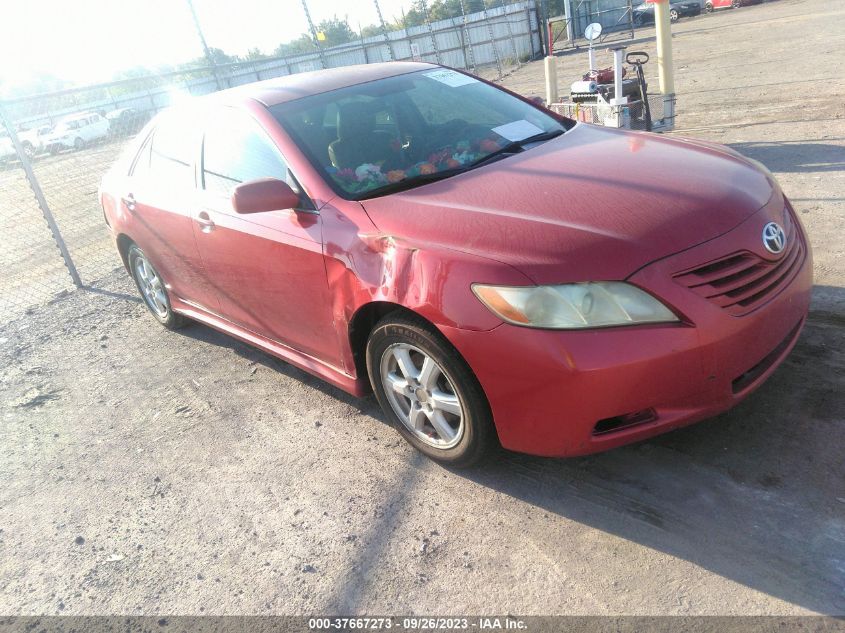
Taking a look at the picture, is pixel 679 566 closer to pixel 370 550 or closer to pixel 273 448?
pixel 370 550

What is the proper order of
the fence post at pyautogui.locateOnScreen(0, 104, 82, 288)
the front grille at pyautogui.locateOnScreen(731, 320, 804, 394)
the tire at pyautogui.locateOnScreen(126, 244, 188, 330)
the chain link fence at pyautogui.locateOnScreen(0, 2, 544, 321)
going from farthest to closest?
the chain link fence at pyautogui.locateOnScreen(0, 2, 544, 321), the fence post at pyautogui.locateOnScreen(0, 104, 82, 288), the tire at pyautogui.locateOnScreen(126, 244, 188, 330), the front grille at pyautogui.locateOnScreen(731, 320, 804, 394)

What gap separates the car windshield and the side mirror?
23 centimetres

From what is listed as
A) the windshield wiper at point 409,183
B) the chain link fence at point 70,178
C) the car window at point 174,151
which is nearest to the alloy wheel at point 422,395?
the windshield wiper at point 409,183

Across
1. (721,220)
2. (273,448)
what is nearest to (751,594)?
(721,220)

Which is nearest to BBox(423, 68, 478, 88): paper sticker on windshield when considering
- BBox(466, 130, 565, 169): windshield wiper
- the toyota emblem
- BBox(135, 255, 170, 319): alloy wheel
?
BBox(466, 130, 565, 169): windshield wiper

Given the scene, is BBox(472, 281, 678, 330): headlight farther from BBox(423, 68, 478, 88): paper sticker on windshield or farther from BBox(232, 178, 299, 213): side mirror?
BBox(423, 68, 478, 88): paper sticker on windshield

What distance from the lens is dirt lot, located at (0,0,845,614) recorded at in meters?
2.39

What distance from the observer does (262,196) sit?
10.2 feet

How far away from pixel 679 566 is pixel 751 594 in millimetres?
239

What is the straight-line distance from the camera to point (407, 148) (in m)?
3.53

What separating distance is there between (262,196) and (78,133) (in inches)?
493

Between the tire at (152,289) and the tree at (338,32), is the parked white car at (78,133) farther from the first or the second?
the tree at (338,32)

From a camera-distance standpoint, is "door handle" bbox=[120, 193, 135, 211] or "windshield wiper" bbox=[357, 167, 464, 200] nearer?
"windshield wiper" bbox=[357, 167, 464, 200]

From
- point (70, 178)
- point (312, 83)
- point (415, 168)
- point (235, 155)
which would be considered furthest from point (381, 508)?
point (70, 178)
